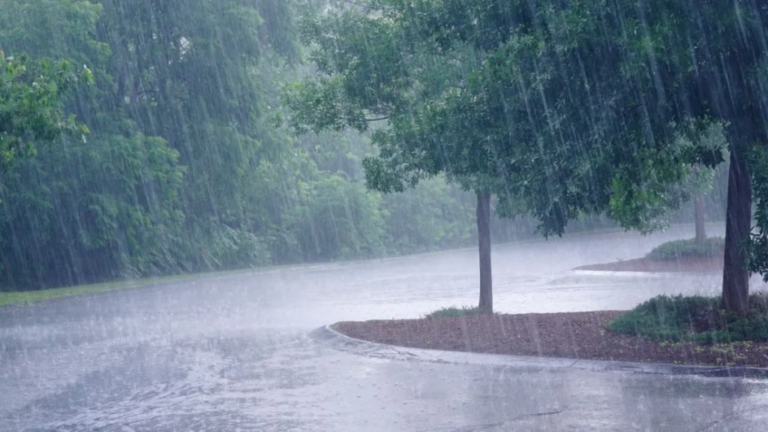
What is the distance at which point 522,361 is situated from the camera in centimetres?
1148

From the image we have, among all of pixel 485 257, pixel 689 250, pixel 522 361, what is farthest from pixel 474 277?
pixel 522 361

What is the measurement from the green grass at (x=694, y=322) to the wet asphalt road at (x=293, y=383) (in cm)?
171

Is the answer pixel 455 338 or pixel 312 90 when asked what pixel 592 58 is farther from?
pixel 312 90

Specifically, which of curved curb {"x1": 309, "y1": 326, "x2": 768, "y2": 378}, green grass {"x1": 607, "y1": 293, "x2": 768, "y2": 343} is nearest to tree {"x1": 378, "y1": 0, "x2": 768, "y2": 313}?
curved curb {"x1": 309, "y1": 326, "x2": 768, "y2": 378}

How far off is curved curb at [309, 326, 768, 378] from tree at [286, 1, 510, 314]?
8.71 ft

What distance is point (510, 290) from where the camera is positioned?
24891mm

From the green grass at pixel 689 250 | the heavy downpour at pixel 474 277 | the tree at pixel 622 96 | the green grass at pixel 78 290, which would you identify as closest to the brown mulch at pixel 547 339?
the heavy downpour at pixel 474 277

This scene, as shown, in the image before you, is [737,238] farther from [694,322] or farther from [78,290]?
[78,290]

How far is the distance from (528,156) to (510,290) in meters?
14.6

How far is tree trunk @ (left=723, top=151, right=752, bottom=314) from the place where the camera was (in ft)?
40.3

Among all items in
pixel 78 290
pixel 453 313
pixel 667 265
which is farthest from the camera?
pixel 78 290

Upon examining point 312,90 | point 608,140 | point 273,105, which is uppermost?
point 273,105

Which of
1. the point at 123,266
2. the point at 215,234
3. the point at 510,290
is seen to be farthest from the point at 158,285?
the point at 510,290

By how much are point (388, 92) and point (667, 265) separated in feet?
56.0
